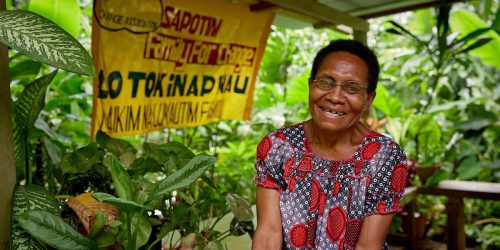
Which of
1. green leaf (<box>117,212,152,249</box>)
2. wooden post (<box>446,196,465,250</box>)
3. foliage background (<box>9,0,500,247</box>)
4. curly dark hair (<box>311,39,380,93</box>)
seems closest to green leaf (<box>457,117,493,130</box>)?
foliage background (<box>9,0,500,247</box>)

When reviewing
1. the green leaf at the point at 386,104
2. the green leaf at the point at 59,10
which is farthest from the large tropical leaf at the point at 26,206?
the green leaf at the point at 386,104

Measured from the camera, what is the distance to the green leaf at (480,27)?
389cm

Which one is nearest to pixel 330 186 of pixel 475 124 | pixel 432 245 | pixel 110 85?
pixel 110 85

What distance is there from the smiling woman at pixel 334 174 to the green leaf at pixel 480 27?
9.73ft

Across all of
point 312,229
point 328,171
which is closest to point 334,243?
point 312,229

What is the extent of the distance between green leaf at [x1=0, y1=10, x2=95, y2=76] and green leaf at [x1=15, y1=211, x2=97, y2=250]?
0.35 metres

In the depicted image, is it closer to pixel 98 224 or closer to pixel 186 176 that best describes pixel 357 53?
pixel 186 176

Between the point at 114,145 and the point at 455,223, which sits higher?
the point at 114,145

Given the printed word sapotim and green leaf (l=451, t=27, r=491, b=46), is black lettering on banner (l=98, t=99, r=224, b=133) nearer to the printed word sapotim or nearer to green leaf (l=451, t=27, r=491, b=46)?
the printed word sapotim

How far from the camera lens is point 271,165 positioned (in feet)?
4.73

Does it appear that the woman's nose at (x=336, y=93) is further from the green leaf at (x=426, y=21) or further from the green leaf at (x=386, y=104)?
the green leaf at (x=426, y=21)

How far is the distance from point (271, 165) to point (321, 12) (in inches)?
67.2

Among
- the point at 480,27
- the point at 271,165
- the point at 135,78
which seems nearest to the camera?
the point at 271,165

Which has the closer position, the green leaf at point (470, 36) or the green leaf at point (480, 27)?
the green leaf at point (470, 36)
